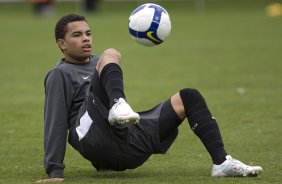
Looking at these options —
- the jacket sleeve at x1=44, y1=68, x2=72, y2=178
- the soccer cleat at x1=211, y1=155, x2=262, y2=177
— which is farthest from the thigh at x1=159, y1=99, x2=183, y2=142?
the jacket sleeve at x1=44, y1=68, x2=72, y2=178

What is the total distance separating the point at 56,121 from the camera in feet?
22.0

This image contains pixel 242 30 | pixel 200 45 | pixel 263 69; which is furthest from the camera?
pixel 242 30

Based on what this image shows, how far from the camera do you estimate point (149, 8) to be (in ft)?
23.4

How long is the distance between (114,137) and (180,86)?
307 inches

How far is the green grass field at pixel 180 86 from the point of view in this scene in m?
7.45

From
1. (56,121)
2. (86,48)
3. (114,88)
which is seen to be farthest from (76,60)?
(114,88)

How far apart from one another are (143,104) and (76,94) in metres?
5.29

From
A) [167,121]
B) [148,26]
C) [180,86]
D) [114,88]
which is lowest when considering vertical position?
[180,86]

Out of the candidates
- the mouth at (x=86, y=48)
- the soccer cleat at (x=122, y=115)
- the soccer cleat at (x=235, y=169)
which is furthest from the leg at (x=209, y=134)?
the mouth at (x=86, y=48)

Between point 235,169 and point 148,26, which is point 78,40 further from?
point 235,169

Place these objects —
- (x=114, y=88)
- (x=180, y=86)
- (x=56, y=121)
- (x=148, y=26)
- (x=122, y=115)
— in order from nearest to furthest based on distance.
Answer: (x=122, y=115) → (x=114, y=88) → (x=56, y=121) → (x=148, y=26) → (x=180, y=86)

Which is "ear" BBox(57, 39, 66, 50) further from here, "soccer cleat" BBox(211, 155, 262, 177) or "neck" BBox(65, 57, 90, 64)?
"soccer cleat" BBox(211, 155, 262, 177)

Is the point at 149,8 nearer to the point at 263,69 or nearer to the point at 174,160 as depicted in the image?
the point at 174,160

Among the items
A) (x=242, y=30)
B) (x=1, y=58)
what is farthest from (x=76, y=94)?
(x=242, y=30)
